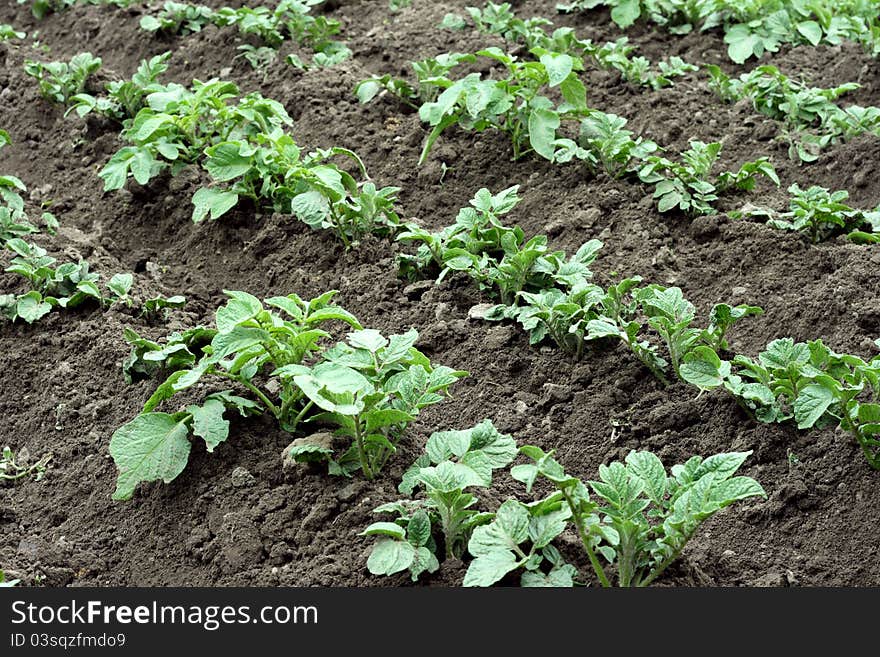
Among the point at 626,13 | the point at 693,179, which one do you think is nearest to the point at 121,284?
the point at 693,179

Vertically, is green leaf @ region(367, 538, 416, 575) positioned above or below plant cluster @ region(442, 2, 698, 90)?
above

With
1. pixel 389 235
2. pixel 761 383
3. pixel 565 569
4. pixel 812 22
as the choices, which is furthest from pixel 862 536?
pixel 812 22

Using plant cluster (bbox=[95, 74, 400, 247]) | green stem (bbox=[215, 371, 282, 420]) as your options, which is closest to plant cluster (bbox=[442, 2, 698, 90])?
plant cluster (bbox=[95, 74, 400, 247])

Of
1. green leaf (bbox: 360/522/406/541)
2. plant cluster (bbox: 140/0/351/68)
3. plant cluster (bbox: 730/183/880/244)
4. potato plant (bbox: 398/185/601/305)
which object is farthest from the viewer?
plant cluster (bbox: 140/0/351/68)

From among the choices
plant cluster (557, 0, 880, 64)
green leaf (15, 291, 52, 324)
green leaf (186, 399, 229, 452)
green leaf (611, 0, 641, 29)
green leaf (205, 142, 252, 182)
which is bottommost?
plant cluster (557, 0, 880, 64)

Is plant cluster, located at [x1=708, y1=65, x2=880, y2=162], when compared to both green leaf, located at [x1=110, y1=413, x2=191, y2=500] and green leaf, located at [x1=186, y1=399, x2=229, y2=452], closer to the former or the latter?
green leaf, located at [x1=186, y1=399, x2=229, y2=452]

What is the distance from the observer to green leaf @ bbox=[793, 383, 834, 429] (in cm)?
303

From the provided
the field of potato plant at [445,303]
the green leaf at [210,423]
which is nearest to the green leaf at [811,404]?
the field of potato plant at [445,303]

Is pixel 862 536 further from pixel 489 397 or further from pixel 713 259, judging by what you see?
pixel 713 259

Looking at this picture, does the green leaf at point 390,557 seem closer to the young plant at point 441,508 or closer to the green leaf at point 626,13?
the young plant at point 441,508

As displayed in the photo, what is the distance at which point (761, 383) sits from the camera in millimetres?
3256

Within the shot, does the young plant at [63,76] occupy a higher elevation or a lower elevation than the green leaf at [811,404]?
higher

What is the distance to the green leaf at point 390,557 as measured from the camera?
8.38 ft

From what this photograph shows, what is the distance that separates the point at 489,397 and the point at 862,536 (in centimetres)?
113
